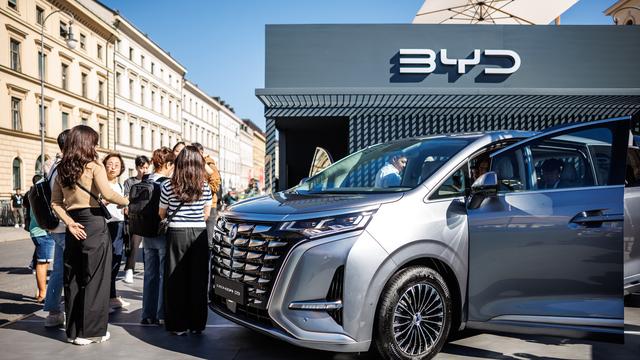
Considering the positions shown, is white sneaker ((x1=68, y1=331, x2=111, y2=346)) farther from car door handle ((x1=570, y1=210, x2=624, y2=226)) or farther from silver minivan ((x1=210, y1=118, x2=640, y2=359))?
car door handle ((x1=570, y1=210, x2=624, y2=226))

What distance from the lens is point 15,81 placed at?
31.3 metres

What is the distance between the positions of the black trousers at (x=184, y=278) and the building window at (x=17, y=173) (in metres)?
31.0

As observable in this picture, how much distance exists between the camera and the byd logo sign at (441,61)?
42.8 feet

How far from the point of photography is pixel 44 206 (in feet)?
17.6

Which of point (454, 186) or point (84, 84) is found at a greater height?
point (84, 84)

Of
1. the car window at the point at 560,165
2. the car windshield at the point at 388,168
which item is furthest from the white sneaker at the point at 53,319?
the car window at the point at 560,165

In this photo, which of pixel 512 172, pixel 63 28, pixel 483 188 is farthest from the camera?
pixel 63 28

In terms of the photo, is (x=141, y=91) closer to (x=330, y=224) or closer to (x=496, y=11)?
(x=496, y=11)

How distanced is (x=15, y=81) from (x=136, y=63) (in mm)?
18372

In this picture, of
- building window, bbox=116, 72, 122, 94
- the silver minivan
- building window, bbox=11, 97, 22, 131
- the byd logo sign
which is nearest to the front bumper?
the silver minivan

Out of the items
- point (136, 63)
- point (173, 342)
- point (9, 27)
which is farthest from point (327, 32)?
point (136, 63)

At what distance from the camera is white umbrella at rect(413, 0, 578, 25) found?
13.5 metres

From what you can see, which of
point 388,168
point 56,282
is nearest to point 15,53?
point 56,282

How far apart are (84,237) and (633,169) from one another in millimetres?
4530
